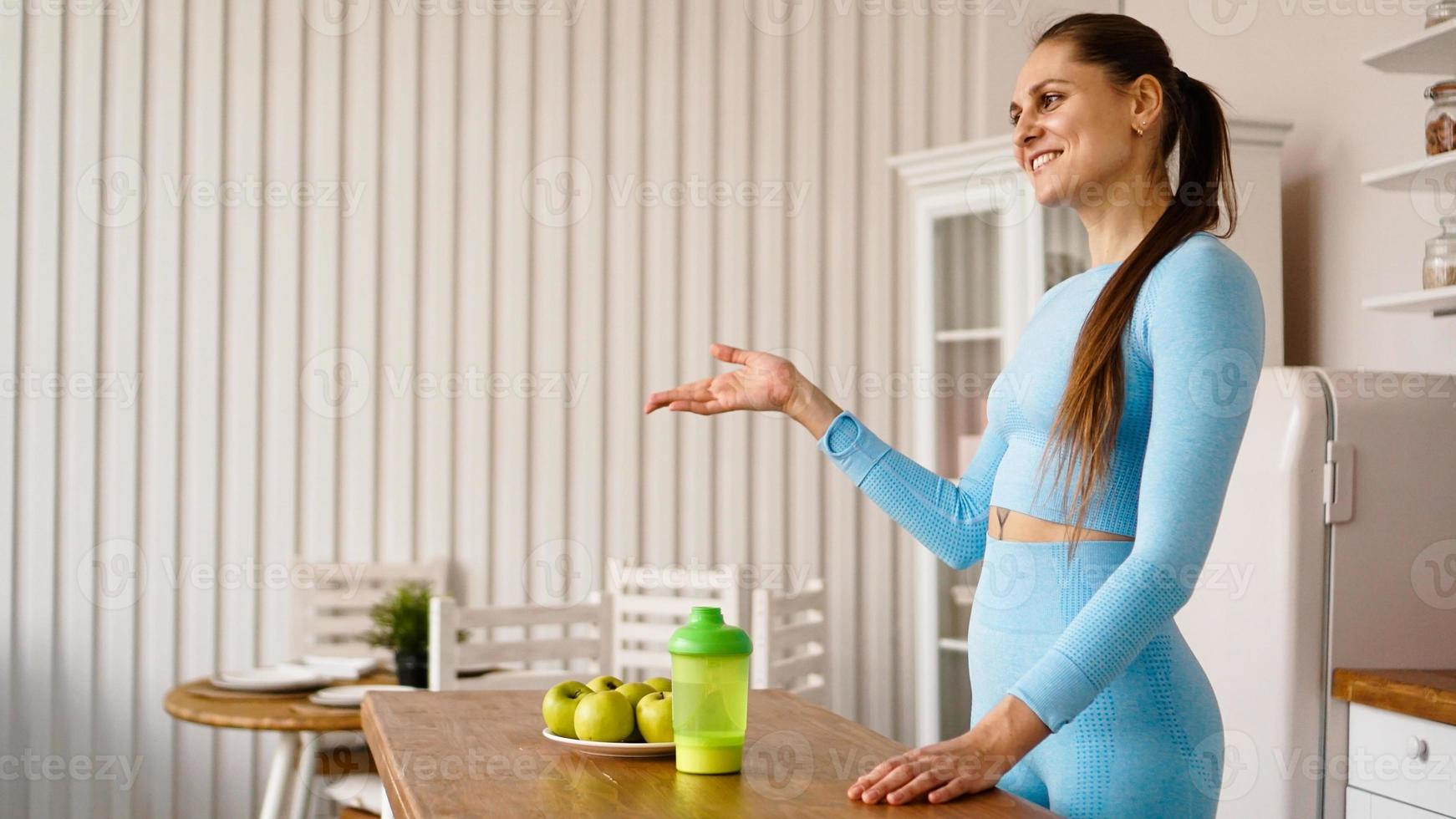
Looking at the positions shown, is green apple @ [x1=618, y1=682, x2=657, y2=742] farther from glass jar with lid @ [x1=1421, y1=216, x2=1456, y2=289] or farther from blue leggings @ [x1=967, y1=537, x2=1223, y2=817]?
glass jar with lid @ [x1=1421, y1=216, x2=1456, y2=289]

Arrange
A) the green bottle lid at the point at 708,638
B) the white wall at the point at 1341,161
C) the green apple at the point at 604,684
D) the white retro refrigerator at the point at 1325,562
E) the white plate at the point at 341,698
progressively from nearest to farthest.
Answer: the green bottle lid at the point at 708,638
the green apple at the point at 604,684
the white retro refrigerator at the point at 1325,562
the white plate at the point at 341,698
the white wall at the point at 1341,161

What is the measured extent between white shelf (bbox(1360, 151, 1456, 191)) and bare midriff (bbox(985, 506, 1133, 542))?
1616mm

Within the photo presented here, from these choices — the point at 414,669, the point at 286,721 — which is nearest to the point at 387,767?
the point at 286,721

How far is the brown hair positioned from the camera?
1232mm

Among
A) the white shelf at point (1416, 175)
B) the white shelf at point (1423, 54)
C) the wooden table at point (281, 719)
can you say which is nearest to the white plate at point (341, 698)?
the wooden table at point (281, 719)

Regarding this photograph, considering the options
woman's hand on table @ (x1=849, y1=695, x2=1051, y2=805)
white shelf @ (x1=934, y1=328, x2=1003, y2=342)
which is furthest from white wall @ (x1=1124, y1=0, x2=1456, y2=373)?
woman's hand on table @ (x1=849, y1=695, x2=1051, y2=805)

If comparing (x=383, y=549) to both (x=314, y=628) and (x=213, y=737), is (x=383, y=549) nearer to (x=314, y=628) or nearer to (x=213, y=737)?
(x=314, y=628)

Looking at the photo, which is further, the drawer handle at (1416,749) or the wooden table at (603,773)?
the drawer handle at (1416,749)

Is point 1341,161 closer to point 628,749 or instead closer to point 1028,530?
point 1028,530

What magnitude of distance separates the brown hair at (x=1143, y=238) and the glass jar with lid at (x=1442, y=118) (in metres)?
1.38

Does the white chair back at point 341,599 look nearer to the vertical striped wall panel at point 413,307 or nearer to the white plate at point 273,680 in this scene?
the vertical striped wall panel at point 413,307

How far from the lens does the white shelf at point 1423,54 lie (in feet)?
8.17

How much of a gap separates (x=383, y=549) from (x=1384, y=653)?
2546 mm

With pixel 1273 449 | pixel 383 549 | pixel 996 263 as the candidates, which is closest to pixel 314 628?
pixel 383 549
